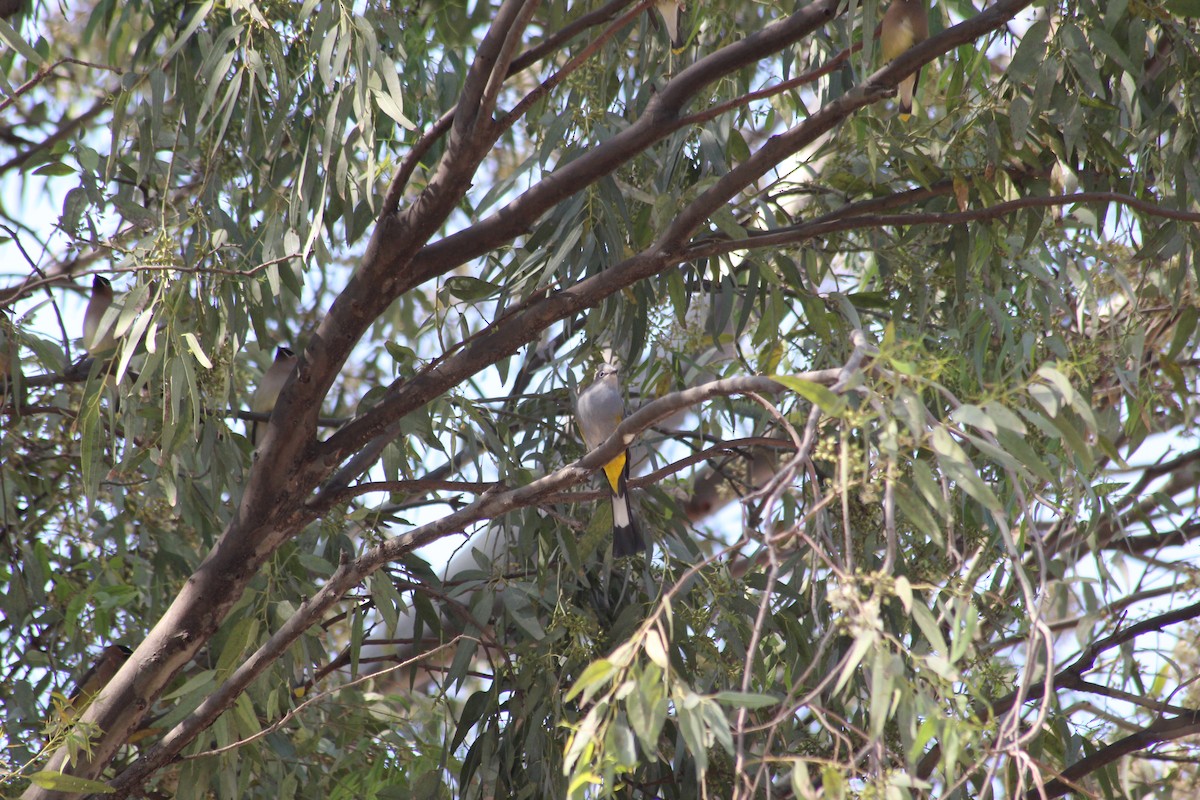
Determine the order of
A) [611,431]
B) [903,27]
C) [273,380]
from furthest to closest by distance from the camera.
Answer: [273,380] → [611,431] → [903,27]

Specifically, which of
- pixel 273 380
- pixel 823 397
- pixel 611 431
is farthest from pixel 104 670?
pixel 823 397

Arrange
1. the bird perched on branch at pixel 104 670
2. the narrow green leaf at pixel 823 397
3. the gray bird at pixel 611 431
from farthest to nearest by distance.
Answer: the bird perched on branch at pixel 104 670, the gray bird at pixel 611 431, the narrow green leaf at pixel 823 397

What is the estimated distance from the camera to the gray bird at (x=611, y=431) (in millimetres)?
2338

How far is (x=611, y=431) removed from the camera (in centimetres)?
280

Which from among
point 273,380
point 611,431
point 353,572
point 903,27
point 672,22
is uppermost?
point 273,380

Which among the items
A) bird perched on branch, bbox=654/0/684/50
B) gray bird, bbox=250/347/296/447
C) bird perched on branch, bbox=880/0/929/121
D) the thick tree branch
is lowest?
the thick tree branch

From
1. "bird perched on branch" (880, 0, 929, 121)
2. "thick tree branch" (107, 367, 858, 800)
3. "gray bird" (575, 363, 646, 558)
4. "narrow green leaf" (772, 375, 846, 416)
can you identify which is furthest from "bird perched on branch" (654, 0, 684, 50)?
"narrow green leaf" (772, 375, 846, 416)

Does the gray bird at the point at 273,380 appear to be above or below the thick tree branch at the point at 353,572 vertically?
above

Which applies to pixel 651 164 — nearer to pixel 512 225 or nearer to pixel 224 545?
pixel 512 225

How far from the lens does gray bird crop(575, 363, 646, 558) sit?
2.34m

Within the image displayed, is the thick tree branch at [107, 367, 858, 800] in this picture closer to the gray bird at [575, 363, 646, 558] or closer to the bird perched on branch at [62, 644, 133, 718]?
the gray bird at [575, 363, 646, 558]

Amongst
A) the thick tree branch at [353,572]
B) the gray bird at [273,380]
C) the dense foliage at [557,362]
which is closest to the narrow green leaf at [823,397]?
the dense foliage at [557,362]

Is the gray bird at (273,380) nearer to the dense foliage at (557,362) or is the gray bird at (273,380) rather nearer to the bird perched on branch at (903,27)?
the dense foliage at (557,362)

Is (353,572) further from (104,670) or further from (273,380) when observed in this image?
(273,380)
